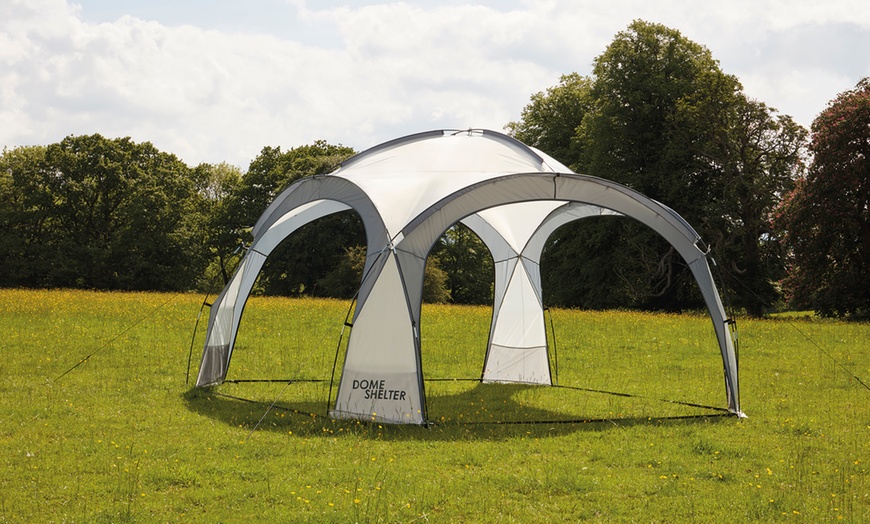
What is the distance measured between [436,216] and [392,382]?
2180 millimetres

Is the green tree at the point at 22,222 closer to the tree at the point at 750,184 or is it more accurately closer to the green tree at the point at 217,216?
the green tree at the point at 217,216

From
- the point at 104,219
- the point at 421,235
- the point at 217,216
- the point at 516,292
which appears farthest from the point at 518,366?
the point at 104,219

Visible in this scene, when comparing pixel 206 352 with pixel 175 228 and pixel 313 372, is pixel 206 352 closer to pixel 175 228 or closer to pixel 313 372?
pixel 313 372

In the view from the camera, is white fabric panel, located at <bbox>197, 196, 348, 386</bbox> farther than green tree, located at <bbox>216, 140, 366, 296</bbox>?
No

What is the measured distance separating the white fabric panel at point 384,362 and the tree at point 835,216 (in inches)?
762

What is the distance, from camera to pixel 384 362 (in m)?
10.2

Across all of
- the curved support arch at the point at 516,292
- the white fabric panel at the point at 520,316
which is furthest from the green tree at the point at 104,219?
the white fabric panel at the point at 520,316

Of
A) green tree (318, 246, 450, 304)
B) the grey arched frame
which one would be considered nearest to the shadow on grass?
the grey arched frame

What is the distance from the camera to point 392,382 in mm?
10156

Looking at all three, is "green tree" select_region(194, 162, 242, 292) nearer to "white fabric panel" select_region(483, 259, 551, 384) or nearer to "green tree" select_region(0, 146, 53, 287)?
"green tree" select_region(0, 146, 53, 287)

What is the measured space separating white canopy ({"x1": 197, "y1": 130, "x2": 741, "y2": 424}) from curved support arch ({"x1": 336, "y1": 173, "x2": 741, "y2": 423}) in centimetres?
1

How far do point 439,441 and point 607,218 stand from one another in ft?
80.6

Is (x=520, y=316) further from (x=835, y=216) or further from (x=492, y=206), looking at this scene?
(x=835, y=216)

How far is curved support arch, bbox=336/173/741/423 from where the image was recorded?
1014cm
